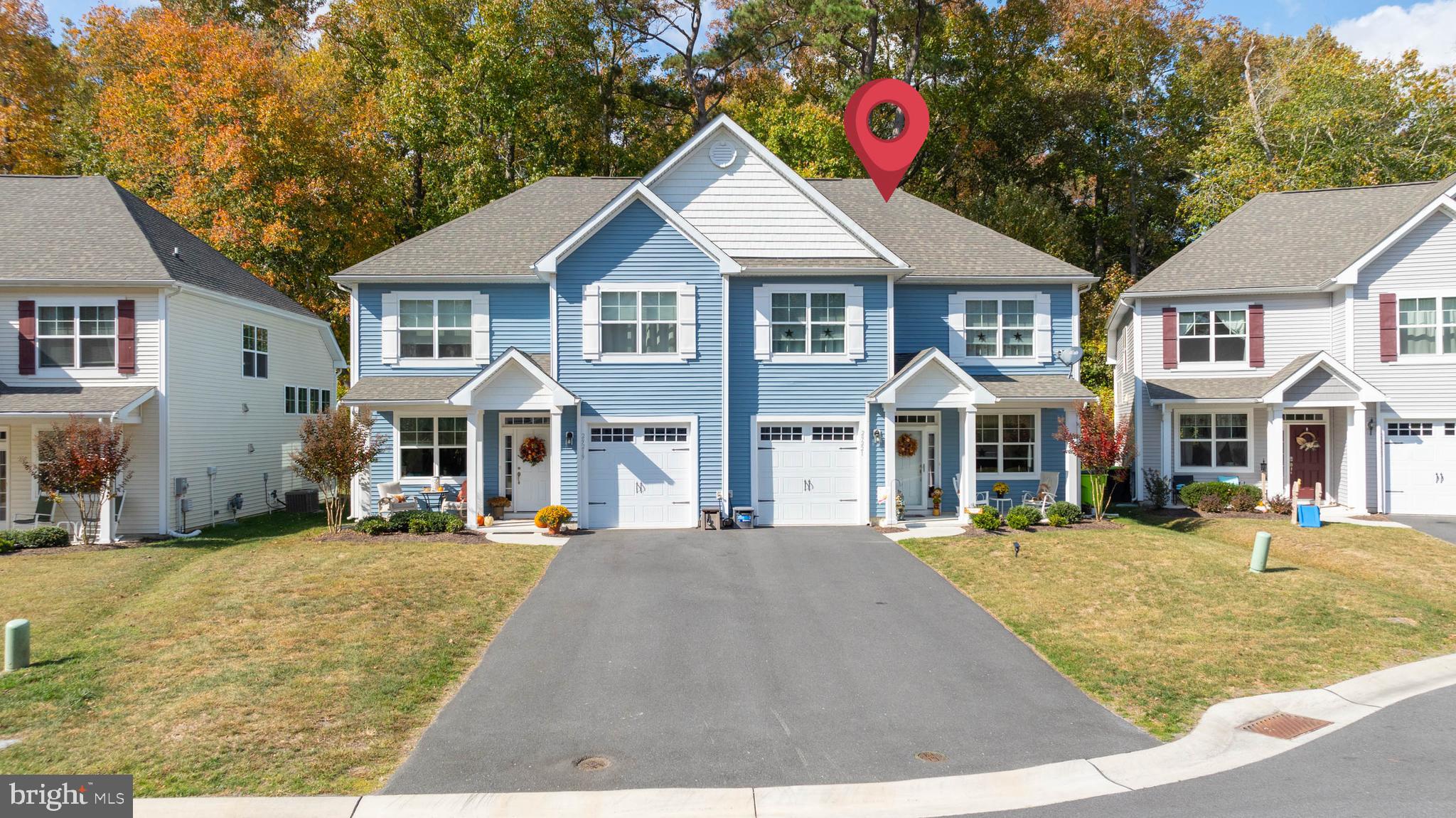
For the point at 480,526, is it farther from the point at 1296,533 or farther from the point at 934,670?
the point at 1296,533

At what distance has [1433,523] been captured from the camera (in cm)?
1978

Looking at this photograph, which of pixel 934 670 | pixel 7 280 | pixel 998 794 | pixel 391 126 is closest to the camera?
pixel 998 794

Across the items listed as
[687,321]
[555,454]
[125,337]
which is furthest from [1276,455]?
[125,337]

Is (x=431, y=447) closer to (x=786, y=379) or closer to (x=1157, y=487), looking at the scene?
(x=786, y=379)

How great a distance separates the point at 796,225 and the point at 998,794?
14482mm

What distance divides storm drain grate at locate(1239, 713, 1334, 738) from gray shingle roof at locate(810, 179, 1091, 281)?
1299 cm

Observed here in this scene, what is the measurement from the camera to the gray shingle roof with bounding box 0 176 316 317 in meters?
18.4

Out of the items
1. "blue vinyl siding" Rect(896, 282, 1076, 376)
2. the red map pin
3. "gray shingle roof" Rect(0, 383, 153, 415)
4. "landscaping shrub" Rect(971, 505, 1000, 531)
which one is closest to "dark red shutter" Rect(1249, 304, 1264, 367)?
"blue vinyl siding" Rect(896, 282, 1076, 376)

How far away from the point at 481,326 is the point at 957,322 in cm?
1175

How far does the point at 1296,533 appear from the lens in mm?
18281

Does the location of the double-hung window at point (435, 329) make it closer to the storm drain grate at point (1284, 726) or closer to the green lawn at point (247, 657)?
the green lawn at point (247, 657)

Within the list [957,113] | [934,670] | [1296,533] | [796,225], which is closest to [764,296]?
[796,225]

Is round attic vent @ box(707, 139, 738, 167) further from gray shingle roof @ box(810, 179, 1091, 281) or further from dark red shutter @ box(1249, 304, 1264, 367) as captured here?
dark red shutter @ box(1249, 304, 1264, 367)

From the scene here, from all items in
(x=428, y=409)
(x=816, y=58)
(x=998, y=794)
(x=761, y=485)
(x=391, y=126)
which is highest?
(x=816, y=58)
